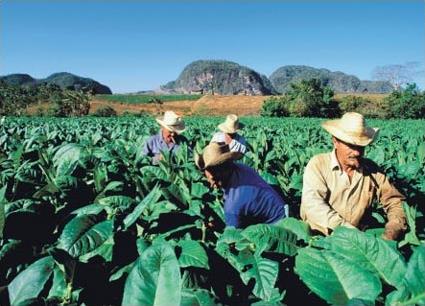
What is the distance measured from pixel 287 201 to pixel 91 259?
2501 mm

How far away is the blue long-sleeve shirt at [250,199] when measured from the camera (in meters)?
3.26

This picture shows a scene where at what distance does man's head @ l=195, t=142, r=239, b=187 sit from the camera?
3242 mm

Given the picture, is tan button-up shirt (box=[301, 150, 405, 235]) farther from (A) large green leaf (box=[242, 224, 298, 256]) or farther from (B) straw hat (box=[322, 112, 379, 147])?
(A) large green leaf (box=[242, 224, 298, 256])

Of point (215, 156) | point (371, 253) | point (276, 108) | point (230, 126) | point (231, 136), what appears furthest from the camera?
point (276, 108)

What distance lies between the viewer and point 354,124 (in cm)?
353

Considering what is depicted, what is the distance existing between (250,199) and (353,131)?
2.82 ft

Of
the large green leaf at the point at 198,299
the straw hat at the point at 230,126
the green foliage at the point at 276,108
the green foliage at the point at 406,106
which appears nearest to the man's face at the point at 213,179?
the large green leaf at the point at 198,299

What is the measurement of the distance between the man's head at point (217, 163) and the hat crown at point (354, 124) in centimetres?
82

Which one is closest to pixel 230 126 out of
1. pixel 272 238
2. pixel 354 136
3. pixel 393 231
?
pixel 354 136

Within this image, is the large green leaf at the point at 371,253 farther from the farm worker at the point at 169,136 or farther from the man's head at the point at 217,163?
the farm worker at the point at 169,136

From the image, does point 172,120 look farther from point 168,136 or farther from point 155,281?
point 155,281

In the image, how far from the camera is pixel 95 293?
5.57 feet

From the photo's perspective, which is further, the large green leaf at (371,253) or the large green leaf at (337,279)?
the large green leaf at (371,253)

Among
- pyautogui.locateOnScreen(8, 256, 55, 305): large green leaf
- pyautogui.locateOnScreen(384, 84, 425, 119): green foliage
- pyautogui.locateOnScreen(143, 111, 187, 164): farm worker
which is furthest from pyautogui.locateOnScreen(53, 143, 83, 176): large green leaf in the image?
pyautogui.locateOnScreen(384, 84, 425, 119): green foliage
